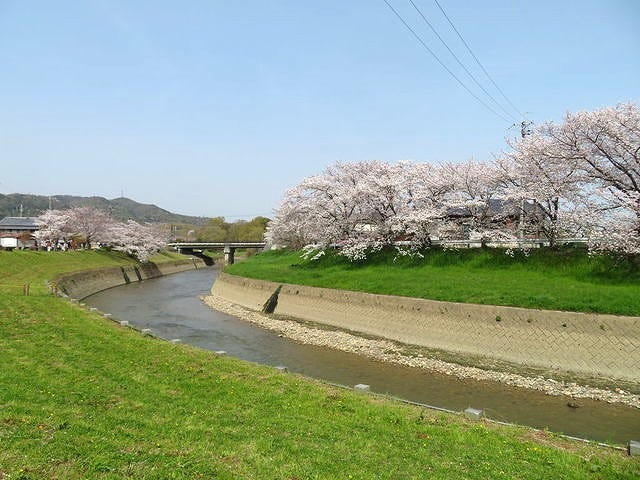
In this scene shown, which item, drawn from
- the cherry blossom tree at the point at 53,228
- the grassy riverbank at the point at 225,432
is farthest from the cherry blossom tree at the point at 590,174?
the cherry blossom tree at the point at 53,228

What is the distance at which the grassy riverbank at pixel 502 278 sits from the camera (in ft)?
63.7

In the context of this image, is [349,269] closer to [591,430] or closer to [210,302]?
[210,302]

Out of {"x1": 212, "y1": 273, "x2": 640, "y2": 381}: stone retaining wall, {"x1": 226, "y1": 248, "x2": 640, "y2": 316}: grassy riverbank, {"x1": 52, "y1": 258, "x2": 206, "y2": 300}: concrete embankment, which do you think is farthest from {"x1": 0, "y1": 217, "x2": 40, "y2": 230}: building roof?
{"x1": 212, "y1": 273, "x2": 640, "y2": 381}: stone retaining wall

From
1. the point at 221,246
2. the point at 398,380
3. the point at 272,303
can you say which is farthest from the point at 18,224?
the point at 398,380

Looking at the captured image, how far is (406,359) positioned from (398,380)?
287 cm

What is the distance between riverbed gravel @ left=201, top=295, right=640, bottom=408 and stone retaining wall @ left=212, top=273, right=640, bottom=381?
4.46ft

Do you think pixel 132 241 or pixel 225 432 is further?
pixel 132 241

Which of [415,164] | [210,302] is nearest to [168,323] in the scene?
[210,302]

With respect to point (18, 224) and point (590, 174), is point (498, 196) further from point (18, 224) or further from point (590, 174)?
point (18, 224)

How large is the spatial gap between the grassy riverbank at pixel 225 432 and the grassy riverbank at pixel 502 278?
1200cm

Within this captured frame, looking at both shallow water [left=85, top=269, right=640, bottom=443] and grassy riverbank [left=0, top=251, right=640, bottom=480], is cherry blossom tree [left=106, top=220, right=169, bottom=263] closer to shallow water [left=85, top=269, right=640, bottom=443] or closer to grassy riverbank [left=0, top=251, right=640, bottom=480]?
shallow water [left=85, top=269, right=640, bottom=443]

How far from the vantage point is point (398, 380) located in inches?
679

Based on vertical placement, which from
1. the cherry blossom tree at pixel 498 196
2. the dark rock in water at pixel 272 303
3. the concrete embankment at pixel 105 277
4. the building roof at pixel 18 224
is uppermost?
the cherry blossom tree at pixel 498 196

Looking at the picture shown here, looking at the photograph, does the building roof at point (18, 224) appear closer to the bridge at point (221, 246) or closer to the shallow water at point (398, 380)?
the bridge at point (221, 246)
